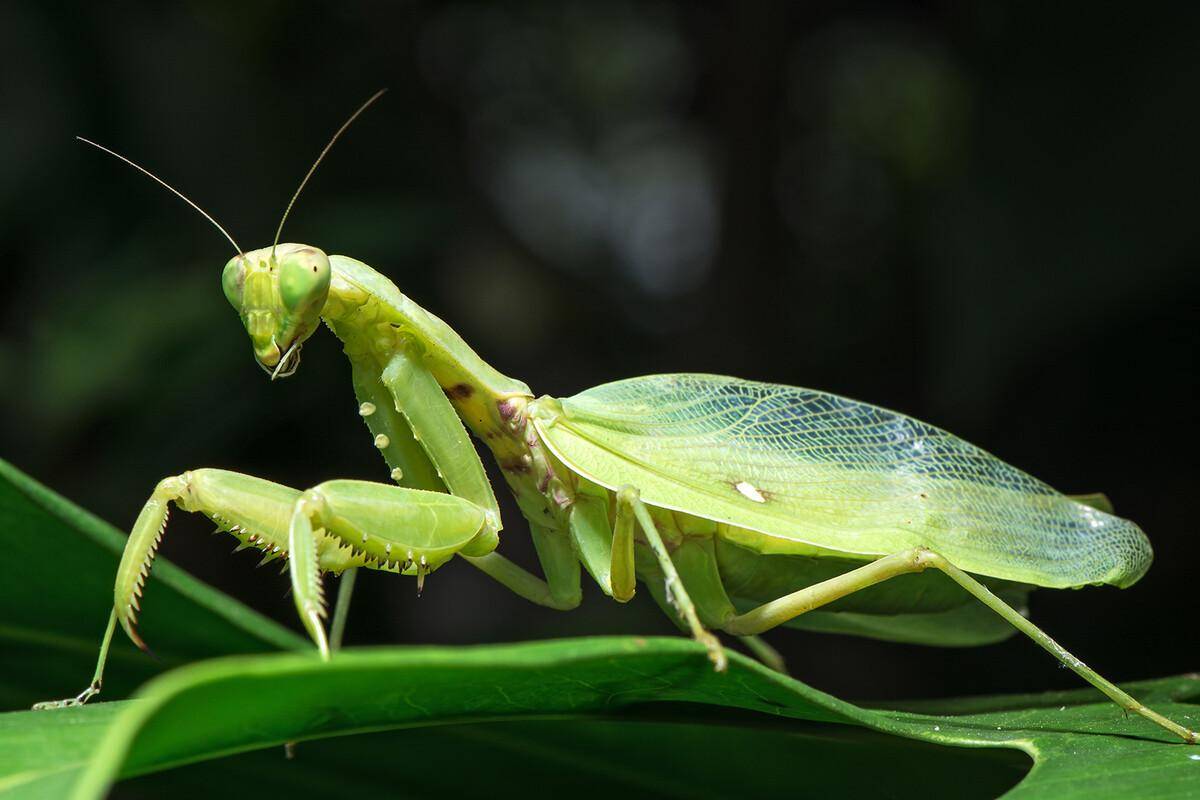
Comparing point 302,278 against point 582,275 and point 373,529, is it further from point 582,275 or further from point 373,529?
point 582,275

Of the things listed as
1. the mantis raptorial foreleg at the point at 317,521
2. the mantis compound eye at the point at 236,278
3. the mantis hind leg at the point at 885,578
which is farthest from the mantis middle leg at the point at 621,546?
the mantis compound eye at the point at 236,278

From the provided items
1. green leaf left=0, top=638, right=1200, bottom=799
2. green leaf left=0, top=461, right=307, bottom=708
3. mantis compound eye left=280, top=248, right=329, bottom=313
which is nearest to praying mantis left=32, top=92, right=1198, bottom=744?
mantis compound eye left=280, top=248, right=329, bottom=313

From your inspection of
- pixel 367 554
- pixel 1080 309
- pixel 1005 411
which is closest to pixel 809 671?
pixel 1005 411

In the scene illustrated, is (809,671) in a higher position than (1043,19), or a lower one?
lower

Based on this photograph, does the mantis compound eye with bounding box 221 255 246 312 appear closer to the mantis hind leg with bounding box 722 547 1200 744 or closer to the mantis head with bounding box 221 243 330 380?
the mantis head with bounding box 221 243 330 380

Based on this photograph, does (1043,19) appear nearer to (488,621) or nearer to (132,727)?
(132,727)

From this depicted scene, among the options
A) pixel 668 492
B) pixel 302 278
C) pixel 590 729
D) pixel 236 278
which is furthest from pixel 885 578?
pixel 236 278
